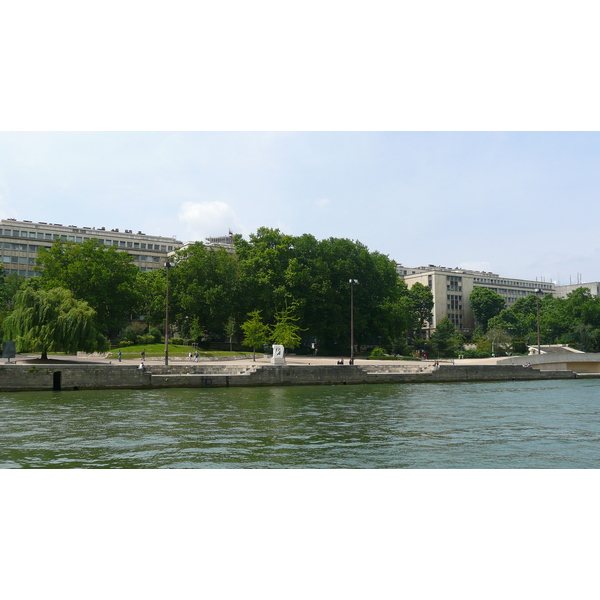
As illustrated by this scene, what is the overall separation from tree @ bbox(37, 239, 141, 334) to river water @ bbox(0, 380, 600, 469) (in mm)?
31740

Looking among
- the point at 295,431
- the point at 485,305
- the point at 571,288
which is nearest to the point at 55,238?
the point at 485,305

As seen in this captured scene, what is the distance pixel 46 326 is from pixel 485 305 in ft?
331

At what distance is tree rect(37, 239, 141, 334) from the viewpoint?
6166 cm

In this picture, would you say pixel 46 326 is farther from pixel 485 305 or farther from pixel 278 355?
pixel 485 305

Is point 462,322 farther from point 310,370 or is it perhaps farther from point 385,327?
point 310,370

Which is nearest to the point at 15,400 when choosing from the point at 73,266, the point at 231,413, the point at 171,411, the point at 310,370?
the point at 171,411

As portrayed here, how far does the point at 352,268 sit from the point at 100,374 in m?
42.4

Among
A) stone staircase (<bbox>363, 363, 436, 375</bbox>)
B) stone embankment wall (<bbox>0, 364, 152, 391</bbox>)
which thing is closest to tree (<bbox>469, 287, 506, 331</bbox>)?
stone staircase (<bbox>363, 363, 436, 375</bbox>)

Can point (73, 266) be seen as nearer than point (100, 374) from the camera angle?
No

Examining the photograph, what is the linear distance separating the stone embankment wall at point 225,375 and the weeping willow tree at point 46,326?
9.03 metres

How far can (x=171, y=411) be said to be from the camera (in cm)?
2391

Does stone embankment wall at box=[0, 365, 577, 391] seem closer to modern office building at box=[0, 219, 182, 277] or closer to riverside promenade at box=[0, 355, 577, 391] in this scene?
riverside promenade at box=[0, 355, 577, 391]

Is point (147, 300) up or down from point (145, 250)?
down

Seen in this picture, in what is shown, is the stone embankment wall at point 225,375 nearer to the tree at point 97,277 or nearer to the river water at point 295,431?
the river water at point 295,431
